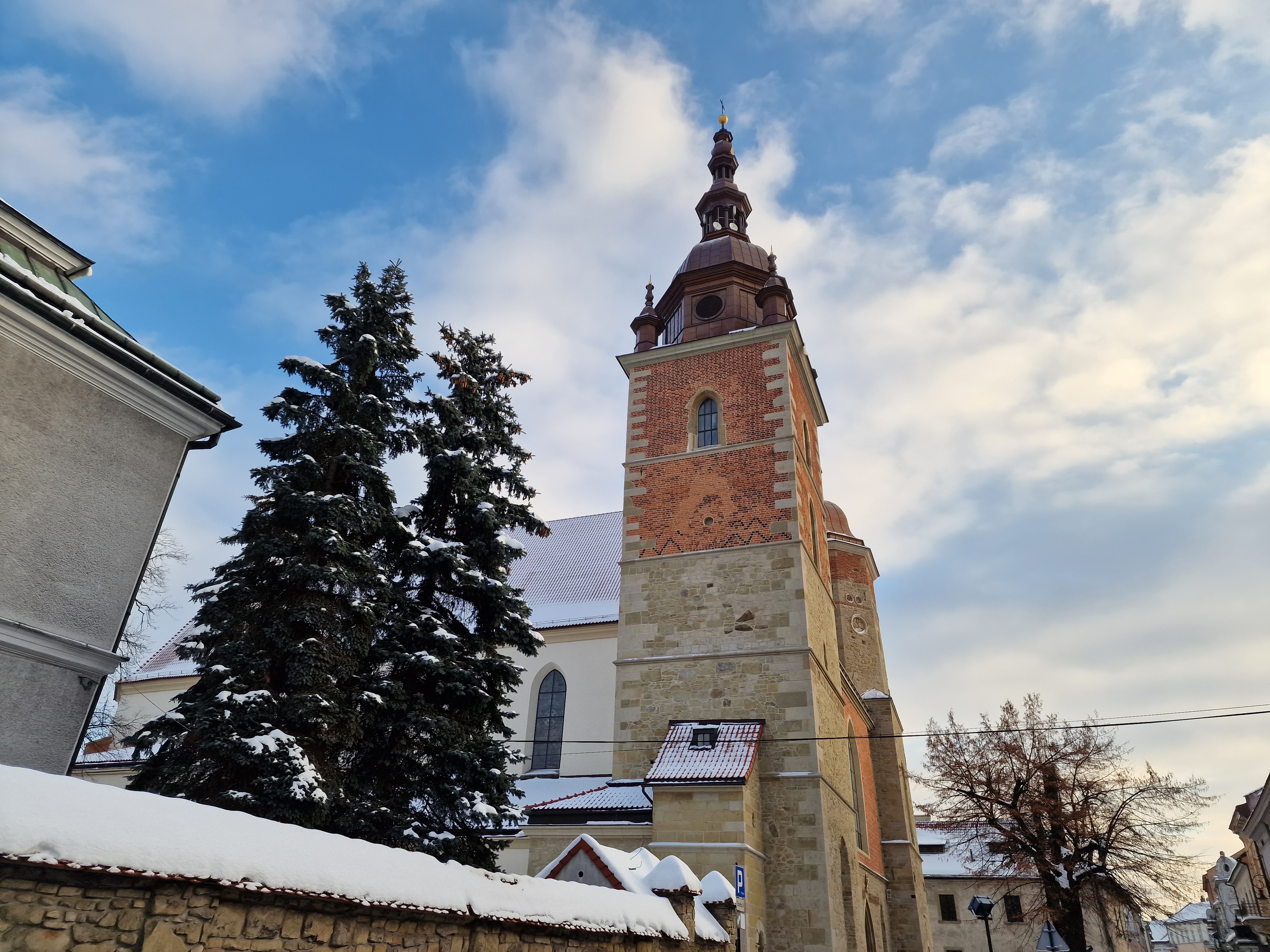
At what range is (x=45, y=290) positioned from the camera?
9289 mm

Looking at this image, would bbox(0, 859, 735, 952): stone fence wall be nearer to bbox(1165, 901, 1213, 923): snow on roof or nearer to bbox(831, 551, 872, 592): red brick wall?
bbox(831, 551, 872, 592): red brick wall

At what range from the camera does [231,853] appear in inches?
194

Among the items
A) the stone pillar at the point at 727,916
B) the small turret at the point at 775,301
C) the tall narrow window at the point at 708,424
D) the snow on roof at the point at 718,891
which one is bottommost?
the stone pillar at the point at 727,916

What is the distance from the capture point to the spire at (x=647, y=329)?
23000mm

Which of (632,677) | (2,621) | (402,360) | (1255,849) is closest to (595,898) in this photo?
(2,621)

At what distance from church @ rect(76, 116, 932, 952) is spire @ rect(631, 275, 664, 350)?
0.22 ft

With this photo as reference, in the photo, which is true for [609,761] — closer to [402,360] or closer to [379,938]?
[402,360]

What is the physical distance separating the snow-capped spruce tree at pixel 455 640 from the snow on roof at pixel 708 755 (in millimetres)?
3092

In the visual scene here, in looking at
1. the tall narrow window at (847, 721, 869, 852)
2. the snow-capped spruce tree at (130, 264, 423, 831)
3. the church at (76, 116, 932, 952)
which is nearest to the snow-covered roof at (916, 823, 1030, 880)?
the church at (76, 116, 932, 952)

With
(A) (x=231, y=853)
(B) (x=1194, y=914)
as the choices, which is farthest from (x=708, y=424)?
(B) (x=1194, y=914)

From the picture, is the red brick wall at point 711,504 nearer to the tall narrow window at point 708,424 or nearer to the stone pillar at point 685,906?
the tall narrow window at point 708,424

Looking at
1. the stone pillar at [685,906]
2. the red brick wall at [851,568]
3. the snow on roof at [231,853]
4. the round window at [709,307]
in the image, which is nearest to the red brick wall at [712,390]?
the round window at [709,307]

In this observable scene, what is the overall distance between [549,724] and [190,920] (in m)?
16.3

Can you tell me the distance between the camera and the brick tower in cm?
1495
